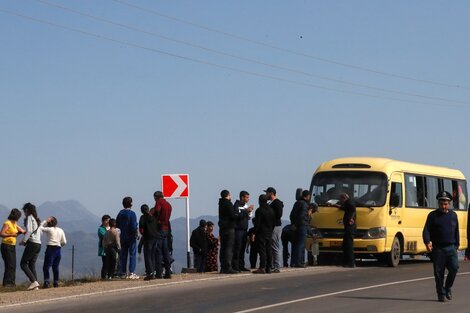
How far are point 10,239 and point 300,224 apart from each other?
848 centimetres

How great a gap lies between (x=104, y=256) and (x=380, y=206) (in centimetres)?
766

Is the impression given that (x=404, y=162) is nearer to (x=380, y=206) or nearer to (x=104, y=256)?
(x=380, y=206)

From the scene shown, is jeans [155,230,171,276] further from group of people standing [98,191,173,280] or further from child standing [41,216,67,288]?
child standing [41,216,67,288]

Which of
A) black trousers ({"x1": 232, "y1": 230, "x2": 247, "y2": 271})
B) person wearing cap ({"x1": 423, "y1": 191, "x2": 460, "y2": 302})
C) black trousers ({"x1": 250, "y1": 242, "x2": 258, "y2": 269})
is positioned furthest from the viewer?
black trousers ({"x1": 250, "y1": 242, "x2": 258, "y2": 269})

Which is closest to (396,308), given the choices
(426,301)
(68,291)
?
(426,301)

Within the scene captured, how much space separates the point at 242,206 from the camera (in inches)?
1080

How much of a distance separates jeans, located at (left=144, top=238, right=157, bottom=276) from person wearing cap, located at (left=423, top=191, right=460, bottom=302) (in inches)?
289

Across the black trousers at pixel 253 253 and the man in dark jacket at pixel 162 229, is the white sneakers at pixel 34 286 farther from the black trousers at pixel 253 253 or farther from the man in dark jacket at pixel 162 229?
the black trousers at pixel 253 253

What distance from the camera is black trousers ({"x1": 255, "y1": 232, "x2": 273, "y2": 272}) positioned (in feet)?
89.5

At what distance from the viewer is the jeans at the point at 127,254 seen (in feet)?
85.6

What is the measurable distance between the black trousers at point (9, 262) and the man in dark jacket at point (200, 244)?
4.72 m

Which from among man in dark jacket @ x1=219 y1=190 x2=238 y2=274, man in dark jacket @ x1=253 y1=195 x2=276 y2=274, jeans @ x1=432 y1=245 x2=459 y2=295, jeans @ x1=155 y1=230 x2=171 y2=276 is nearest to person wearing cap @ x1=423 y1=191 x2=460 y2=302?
jeans @ x1=432 y1=245 x2=459 y2=295

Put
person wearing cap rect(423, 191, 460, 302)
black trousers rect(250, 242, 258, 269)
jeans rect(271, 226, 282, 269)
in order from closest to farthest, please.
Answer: person wearing cap rect(423, 191, 460, 302) < jeans rect(271, 226, 282, 269) < black trousers rect(250, 242, 258, 269)

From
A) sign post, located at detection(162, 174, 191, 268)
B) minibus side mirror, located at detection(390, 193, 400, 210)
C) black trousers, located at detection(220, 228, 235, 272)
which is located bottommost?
black trousers, located at detection(220, 228, 235, 272)
